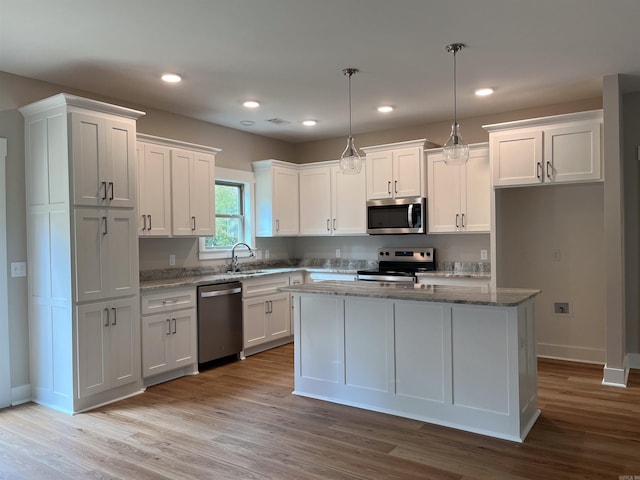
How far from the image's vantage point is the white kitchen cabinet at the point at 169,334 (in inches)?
166

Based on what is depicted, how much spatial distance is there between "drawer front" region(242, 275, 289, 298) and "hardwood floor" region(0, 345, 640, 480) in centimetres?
138

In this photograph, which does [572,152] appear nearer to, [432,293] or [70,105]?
[432,293]

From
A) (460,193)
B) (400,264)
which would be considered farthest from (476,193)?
(400,264)

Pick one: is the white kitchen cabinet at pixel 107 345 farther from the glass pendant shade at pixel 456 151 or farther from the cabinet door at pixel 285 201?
the glass pendant shade at pixel 456 151

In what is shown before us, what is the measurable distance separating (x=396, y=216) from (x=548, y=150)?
1.77 m

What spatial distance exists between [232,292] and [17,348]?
1.96 meters

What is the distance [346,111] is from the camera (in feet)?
17.1

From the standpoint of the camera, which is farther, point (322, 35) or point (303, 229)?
point (303, 229)

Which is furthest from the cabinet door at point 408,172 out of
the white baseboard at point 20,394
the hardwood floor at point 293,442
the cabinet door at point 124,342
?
the white baseboard at point 20,394

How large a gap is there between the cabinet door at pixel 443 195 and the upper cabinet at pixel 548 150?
0.54 metres

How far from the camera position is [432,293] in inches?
134

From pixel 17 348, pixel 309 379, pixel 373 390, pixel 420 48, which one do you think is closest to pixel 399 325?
pixel 373 390

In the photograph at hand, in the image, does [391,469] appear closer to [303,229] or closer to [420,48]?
[420,48]

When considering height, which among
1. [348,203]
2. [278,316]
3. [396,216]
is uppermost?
[348,203]
